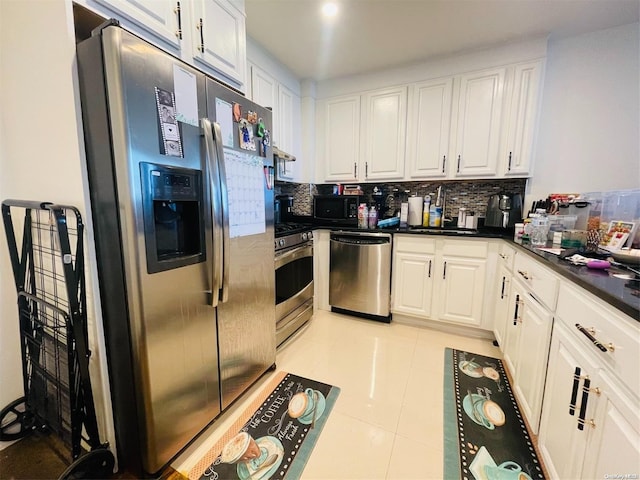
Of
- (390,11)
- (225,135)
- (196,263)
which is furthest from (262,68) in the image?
(196,263)

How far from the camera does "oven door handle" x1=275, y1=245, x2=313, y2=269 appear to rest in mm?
2029

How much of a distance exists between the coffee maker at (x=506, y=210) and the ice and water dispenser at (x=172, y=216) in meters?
2.42

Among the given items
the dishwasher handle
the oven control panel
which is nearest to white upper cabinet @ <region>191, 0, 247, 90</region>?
the oven control panel

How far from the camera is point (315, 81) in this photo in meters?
2.97

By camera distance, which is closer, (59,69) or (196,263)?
(59,69)

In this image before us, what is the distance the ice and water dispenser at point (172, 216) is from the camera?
996 mm

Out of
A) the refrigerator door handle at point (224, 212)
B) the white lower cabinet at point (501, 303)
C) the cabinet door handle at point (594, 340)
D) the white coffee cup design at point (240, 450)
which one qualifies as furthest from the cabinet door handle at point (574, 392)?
the refrigerator door handle at point (224, 212)

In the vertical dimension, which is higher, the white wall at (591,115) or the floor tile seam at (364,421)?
the white wall at (591,115)

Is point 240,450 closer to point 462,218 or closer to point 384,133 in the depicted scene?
point 462,218

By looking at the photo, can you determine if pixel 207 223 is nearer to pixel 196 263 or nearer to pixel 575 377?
pixel 196 263

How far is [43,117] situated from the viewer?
→ 108 centimetres

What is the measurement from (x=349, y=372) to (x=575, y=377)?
1263mm

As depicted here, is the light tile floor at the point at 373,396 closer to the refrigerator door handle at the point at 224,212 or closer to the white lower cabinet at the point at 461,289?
the white lower cabinet at the point at 461,289

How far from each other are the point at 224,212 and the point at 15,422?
1.51m
